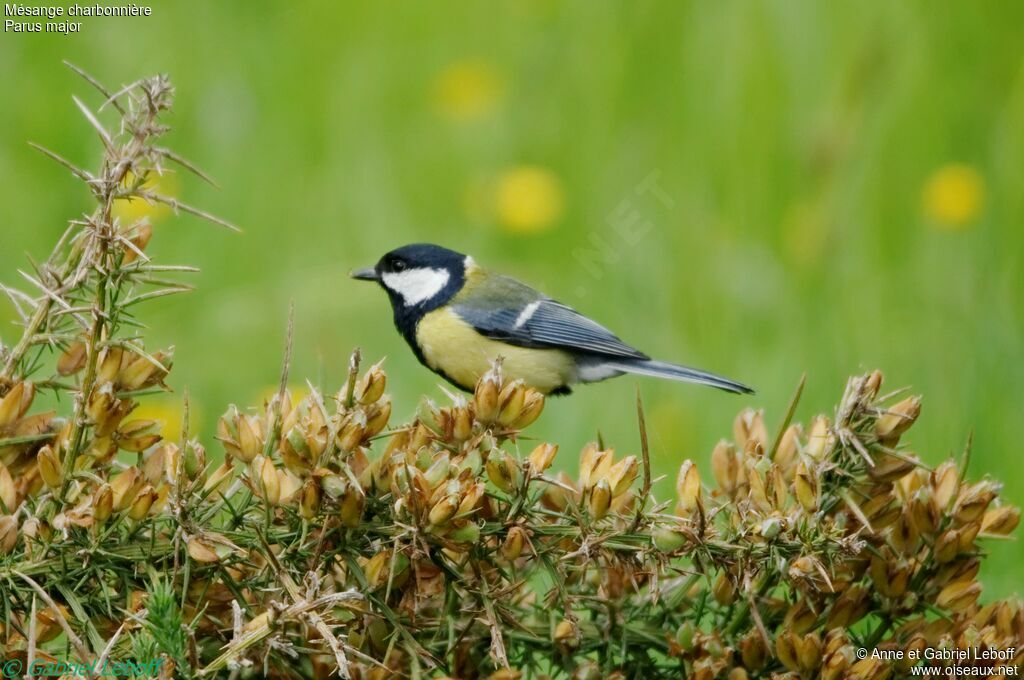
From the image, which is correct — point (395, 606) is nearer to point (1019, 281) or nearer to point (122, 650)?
point (122, 650)

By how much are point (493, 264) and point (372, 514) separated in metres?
3.50

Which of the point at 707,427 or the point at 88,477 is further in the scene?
the point at 707,427

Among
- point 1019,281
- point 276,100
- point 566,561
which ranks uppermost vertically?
point 276,100

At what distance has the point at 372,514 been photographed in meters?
1.62

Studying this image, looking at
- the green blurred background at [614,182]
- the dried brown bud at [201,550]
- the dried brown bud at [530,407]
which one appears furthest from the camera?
the green blurred background at [614,182]

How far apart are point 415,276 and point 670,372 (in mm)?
795

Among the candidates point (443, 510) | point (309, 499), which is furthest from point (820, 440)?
point (309, 499)

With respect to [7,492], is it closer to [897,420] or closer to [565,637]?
[565,637]

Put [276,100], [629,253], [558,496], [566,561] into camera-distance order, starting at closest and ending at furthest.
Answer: [566,561] → [558,496] → [629,253] → [276,100]

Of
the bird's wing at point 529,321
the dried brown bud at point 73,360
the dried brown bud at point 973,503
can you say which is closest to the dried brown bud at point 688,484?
the dried brown bud at point 973,503

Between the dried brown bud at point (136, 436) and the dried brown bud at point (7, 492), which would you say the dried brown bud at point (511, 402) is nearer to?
the dried brown bud at point (136, 436)

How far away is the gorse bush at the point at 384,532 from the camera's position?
151 centimetres

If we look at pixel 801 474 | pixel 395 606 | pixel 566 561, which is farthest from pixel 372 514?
pixel 801 474

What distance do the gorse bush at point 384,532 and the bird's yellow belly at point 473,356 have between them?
155cm
